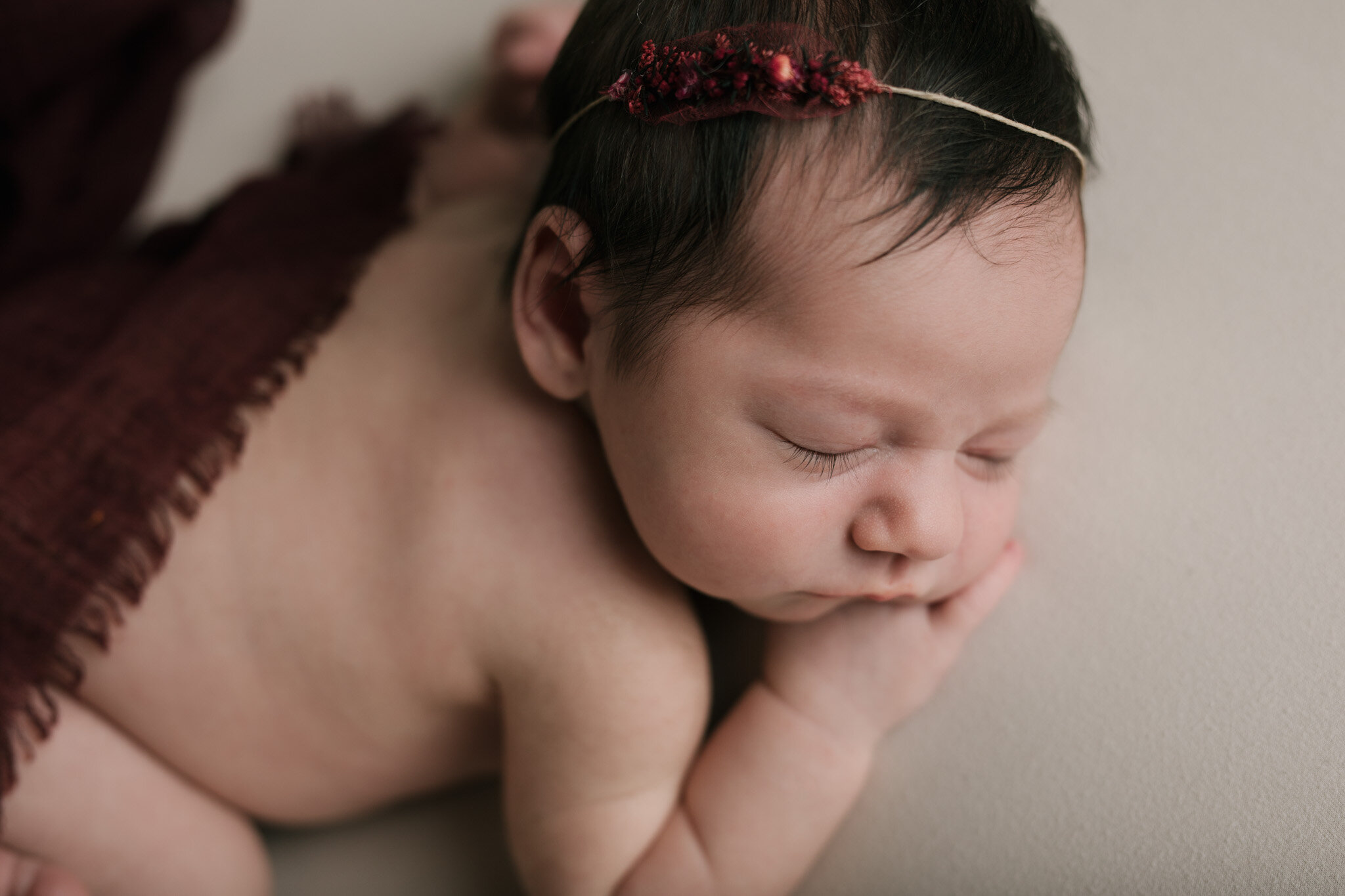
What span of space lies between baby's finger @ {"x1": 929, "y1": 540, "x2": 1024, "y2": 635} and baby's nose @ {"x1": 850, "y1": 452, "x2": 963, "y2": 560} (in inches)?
5.4

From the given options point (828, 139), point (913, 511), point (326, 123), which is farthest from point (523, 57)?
point (913, 511)

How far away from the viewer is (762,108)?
2.19 ft

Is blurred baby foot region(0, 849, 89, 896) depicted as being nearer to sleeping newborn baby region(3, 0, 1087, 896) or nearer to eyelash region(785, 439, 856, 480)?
sleeping newborn baby region(3, 0, 1087, 896)

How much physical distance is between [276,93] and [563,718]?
973 millimetres

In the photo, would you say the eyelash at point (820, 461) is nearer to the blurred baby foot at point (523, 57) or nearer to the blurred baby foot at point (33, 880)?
the blurred baby foot at point (523, 57)

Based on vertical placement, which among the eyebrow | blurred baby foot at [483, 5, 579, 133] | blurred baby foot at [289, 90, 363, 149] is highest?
blurred baby foot at [483, 5, 579, 133]

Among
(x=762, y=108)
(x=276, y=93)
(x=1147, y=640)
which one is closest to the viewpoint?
(x=762, y=108)

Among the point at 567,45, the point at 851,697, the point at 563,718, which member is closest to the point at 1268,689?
the point at 851,697

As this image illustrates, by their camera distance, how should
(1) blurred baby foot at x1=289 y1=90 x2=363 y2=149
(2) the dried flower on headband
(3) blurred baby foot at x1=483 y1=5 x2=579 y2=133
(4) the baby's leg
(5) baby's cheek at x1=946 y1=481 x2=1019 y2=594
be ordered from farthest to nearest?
(1) blurred baby foot at x1=289 y1=90 x2=363 y2=149, (3) blurred baby foot at x1=483 y1=5 x2=579 y2=133, (4) the baby's leg, (5) baby's cheek at x1=946 y1=481 x2=1019 y2=594, (2) the dried flower on headband

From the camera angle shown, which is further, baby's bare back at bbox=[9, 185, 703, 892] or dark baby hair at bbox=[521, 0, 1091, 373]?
baby's bare back at bbox=[9, 185, 703, 892]

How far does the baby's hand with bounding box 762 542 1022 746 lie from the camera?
34.0 inches

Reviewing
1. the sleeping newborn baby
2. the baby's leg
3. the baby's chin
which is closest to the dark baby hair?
the sleeping newborn baby

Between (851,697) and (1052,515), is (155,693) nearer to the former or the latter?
(851,697)

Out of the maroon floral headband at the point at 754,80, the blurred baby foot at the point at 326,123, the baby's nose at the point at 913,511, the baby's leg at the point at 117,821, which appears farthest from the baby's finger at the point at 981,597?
the blurred baby foot at the point at 326,123
